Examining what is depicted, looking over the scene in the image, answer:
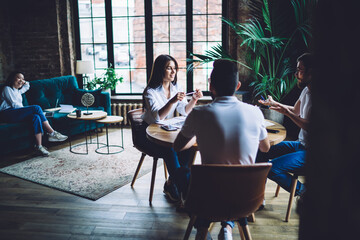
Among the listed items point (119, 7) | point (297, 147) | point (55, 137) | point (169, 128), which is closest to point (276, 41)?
point (297, 147)

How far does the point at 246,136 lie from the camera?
→ 1.50 metres

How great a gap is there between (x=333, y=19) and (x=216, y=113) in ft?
3.48

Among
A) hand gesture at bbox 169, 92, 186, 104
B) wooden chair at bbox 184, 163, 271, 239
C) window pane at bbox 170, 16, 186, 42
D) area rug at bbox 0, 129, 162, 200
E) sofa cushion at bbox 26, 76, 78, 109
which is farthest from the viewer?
window pane at bbox 170, 16, 186, 42

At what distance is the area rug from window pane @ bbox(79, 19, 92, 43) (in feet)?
8.92

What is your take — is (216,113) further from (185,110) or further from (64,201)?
(64,201)

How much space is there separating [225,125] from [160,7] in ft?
16.0

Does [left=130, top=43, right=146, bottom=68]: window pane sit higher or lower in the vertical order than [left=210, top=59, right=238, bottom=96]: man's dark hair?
higher

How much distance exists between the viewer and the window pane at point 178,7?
5.69 m

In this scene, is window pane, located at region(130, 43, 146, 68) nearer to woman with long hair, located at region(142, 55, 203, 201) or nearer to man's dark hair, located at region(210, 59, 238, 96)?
woman with long hair, located at region(142, 55, 203, 201)

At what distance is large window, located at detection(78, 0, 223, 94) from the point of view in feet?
18.6

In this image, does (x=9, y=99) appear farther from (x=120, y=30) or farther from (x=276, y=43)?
(x=276, y=43)

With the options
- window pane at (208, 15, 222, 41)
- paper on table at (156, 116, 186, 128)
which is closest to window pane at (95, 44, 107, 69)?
window pane at (208, 15, 222, 41)

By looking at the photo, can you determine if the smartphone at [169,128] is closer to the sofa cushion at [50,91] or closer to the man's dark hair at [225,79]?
the man's dark hair at [225,79]

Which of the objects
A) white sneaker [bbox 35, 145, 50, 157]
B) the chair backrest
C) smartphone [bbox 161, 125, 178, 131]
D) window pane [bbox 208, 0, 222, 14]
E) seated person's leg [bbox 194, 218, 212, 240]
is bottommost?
white sneaker [bbox 35, 145, 50, 157]
